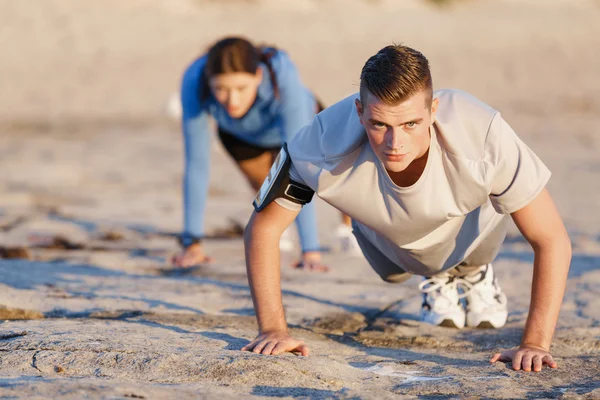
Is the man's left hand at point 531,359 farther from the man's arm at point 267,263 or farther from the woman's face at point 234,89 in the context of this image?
the woman's face at point 234,89

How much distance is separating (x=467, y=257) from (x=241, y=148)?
2.15 m

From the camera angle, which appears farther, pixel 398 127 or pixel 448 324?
pixel 448 324

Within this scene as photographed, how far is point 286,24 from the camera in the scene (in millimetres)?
20875

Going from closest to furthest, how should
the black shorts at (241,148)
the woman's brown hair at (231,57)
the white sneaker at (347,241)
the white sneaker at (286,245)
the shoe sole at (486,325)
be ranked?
the shoe sole at (486,325) → the woman's brown hair at (231,57) → the black shorts at (241,148) → the white sneaker at (347,241) → the white sneaker at (286,245)

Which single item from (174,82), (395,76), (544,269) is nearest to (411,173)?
(395,76)

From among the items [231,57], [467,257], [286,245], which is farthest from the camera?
[286,245]

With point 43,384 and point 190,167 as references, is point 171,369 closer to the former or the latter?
point 43,384

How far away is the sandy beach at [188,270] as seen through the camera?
265cm

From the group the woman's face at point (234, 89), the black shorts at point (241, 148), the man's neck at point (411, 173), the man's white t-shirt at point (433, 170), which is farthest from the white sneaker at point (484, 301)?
the black shorts at point (241, 148)

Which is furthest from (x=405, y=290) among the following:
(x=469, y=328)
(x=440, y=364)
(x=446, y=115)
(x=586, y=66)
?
(x=586, y=66)

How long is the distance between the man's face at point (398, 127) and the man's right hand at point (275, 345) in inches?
27.2

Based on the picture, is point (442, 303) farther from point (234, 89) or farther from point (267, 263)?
point (234, 89)

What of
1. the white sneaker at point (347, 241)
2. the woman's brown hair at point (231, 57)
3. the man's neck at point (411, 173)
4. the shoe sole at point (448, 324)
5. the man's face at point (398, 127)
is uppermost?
the woman's brown hair at point (231, 57)

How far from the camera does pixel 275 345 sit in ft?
9.45
